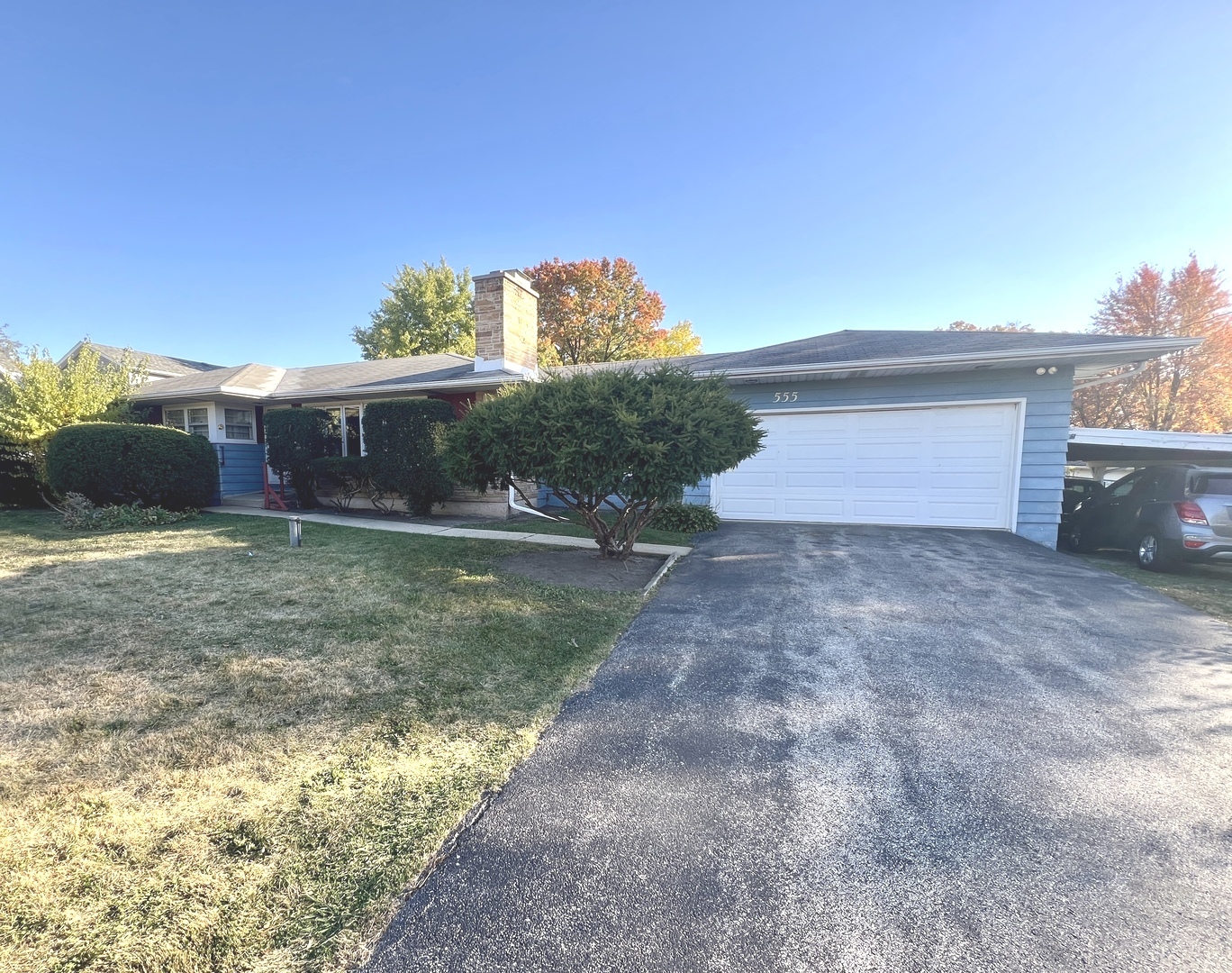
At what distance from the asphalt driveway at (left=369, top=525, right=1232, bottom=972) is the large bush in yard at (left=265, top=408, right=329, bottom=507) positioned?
34.1ft

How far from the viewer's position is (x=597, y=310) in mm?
26859

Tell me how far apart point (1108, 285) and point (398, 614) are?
1091 inches

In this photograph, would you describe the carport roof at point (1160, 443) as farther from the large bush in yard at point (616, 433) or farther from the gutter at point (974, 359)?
the large bush in yard at point (616, 433)

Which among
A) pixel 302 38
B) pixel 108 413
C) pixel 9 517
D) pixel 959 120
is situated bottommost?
pixel 9 517

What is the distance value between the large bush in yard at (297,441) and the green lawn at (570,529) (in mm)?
4931

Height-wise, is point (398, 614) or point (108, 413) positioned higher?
point (108, 413)

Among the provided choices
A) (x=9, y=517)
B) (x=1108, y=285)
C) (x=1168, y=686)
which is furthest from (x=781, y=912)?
(x=1108, y=285)

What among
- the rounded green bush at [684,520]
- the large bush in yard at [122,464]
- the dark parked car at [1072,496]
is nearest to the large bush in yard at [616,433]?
the rounded green bush at [684,520]

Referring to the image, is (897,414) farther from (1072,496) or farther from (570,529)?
(570,529)

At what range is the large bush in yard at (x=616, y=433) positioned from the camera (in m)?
5.33

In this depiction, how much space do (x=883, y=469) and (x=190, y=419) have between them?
1672 cm

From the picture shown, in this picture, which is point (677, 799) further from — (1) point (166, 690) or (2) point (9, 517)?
(2) point (9, 517)

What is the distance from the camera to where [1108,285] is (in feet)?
64.0

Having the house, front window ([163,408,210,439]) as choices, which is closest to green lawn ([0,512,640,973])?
the house
